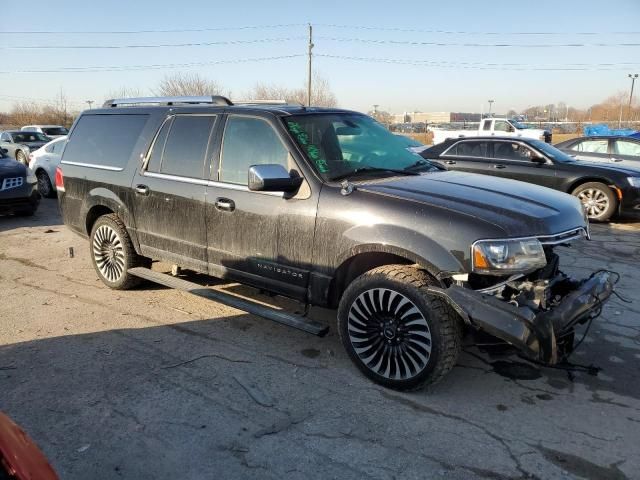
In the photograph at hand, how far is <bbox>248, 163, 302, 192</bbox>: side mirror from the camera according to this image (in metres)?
3.68

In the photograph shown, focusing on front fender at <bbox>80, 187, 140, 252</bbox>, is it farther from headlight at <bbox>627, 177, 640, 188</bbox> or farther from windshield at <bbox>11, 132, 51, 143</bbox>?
windshield at <bbox>11, 132, 51, 143</bbox>

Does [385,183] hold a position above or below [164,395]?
above

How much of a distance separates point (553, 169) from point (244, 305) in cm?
764

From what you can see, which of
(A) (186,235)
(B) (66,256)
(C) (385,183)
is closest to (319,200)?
(C) (385,183)

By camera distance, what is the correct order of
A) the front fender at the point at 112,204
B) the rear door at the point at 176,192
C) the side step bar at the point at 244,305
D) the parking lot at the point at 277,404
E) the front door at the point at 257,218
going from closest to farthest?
the parking lot at the point at 277,404 → the side step bar at the point at 244,305 → the front door at the point at 257,218 → the rear door at the point at 176,192 → the front fender at the point at 112,204

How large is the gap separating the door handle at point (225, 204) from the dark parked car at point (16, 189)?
7407 mm

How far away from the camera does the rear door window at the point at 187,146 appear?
4566mm

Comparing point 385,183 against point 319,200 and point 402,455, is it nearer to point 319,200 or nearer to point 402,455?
point 319,200

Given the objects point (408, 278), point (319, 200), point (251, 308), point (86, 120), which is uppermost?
point (86, 120)

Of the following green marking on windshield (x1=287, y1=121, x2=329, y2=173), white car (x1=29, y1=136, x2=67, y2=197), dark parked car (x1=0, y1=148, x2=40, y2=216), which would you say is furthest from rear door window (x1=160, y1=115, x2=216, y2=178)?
white car (x1=29, y1=136, x2=67, y2=197)

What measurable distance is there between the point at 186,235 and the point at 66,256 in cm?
353

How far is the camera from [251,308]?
13.6 ft

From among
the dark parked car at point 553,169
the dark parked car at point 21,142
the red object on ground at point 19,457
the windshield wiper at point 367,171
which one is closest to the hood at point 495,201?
the windshield wiper at point 367,171

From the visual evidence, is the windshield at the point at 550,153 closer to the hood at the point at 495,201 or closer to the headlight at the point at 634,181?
the headlight at the point at 634,181
